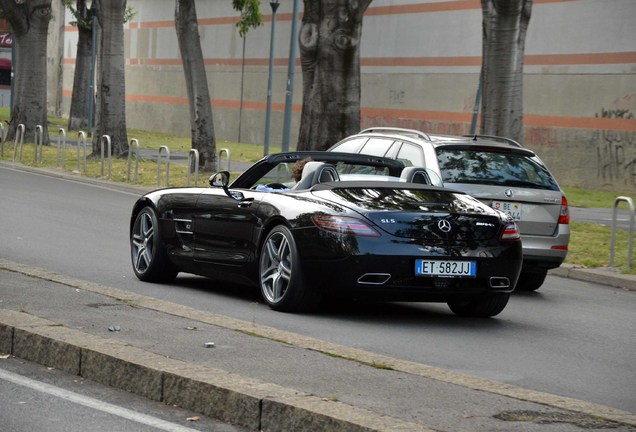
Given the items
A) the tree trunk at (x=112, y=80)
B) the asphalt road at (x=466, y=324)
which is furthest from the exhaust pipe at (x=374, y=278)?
the tree trunk at (x=112, y=80)

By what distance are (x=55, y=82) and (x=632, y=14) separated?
4757cm

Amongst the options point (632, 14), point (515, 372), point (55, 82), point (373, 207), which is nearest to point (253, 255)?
point (373, 207)

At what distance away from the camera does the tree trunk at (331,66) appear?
2464 centimetres

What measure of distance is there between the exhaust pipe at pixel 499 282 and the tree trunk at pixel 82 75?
44.8 meters

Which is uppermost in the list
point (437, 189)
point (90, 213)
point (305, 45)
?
point (305, 45)

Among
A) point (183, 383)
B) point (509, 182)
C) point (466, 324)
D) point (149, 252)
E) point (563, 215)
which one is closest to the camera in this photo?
point (183, 383)

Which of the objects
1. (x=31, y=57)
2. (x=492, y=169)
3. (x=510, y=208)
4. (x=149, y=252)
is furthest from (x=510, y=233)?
(x=31, y=57)

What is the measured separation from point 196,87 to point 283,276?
2010 cm

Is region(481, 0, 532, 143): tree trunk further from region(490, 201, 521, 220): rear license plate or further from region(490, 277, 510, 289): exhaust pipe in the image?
region(490, 277, 510, 289): exhaust pipe

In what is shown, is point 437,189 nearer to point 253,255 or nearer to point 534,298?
point 253,255

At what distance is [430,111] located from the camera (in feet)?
139

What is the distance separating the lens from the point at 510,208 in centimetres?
1332

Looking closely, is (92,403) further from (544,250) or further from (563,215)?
(563,215)

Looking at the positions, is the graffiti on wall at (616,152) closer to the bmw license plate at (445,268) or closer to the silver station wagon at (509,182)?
the silver station wagon at (509,182)
